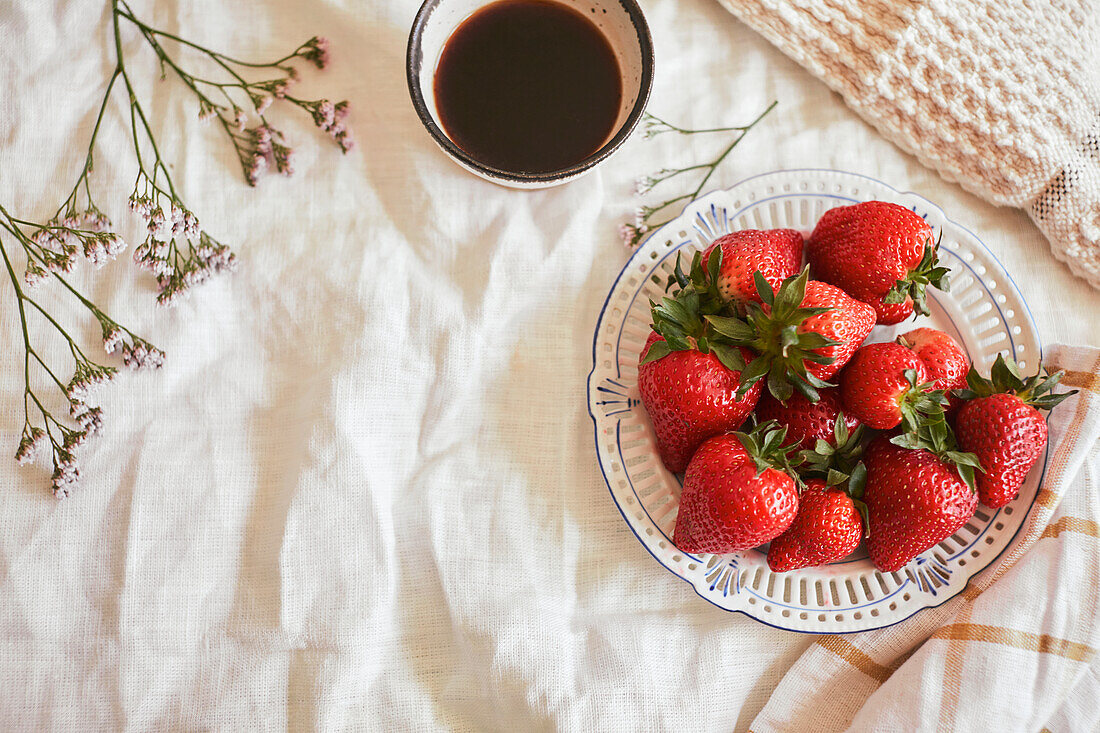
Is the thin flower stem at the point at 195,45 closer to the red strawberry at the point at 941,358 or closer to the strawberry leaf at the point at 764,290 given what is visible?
the strawberry leaf at the point at 764,290

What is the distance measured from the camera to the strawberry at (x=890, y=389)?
77cm

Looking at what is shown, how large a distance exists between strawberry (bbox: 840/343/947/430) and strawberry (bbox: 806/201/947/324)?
0.19 feet

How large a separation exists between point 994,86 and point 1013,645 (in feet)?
2.25

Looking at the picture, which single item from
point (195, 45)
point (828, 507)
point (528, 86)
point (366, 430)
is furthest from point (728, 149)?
point (195, 45)

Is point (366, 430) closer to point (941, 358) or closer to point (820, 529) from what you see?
point (820, 529)

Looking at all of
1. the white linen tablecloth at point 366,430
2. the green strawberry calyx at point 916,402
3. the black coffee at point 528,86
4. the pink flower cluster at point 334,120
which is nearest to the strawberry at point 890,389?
the green strawberry calyx at point 916,402

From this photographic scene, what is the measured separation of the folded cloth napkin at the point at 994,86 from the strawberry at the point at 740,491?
500 millimetres

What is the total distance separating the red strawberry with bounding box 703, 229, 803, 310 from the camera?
2.53 feet

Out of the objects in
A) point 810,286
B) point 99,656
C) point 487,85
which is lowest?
point 99,656

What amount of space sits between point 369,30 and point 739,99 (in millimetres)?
521

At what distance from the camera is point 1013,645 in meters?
0.82

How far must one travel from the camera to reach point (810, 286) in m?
0.75

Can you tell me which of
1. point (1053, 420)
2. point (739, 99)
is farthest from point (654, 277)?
point (1053, 420)

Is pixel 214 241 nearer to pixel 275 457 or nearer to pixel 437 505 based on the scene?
pixel 275 457
